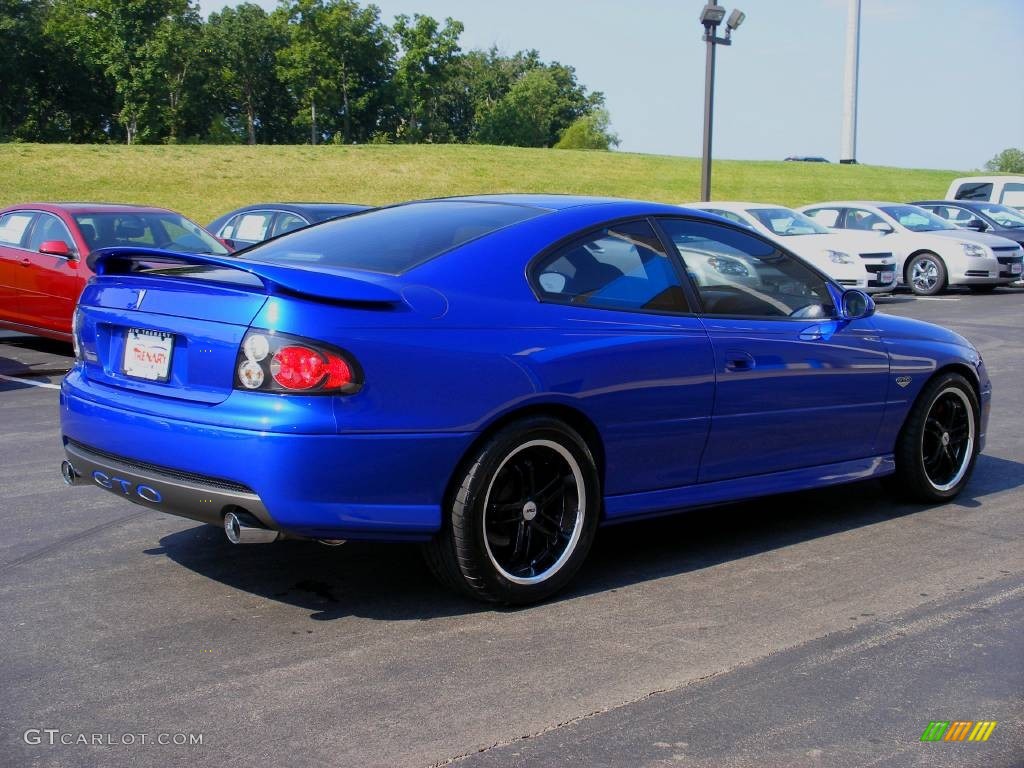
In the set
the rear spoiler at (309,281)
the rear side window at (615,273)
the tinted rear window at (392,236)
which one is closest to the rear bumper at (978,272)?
the rear side window at (615,273)

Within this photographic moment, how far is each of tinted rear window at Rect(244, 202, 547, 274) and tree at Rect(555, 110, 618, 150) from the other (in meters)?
89.7

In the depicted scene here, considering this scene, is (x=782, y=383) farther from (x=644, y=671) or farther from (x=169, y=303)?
(x=169, y=303)

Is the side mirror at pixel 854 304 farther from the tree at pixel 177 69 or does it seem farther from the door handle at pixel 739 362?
the tree at pixel 177 69

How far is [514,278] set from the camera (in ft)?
15.1

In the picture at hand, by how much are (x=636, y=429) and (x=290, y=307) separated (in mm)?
1485

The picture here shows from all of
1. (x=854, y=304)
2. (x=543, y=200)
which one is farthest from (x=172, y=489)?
(x=854, y=304)

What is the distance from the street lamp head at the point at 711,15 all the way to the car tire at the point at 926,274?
5.86 m

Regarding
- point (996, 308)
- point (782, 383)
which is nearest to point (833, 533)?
point (782, 383)

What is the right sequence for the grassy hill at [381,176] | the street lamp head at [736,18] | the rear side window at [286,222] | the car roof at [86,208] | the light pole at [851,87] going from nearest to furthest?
1. the car roof at [86,208]
2. the rear side window at [286,222]
3. the street lamp head at [736,18]
4. the grassy hill at [381,176]
5. the light pole at [851,87]

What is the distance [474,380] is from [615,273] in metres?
1.01

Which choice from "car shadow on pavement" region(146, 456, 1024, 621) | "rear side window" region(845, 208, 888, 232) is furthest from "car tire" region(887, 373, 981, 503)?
"rear side window" region(845, 208, 888, 232)

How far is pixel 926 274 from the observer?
71.1 ft

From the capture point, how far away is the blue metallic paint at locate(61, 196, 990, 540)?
4023 millimetres

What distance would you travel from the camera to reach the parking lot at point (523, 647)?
3355 mm
